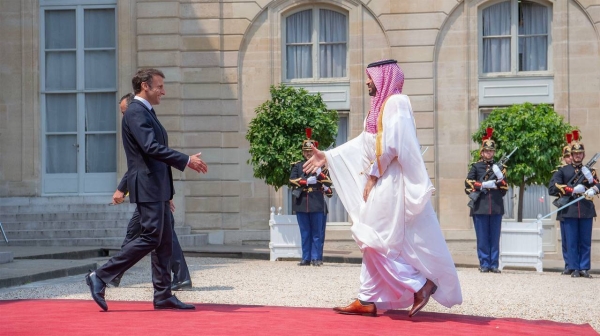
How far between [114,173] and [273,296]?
1318 cm

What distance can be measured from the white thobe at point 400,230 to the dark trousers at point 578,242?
7802 millimetres

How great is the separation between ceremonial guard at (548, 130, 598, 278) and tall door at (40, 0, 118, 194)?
10.7 meters

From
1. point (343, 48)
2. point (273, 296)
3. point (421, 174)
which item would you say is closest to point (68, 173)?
point (343, 48)

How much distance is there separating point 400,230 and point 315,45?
48.8 ft

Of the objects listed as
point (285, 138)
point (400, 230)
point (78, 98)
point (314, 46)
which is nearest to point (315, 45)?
point (314, 46)

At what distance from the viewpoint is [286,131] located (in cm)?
2012

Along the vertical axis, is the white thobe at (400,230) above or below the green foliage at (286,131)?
below

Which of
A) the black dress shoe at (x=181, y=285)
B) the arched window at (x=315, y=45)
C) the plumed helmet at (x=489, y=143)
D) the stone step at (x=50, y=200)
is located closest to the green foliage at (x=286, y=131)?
the plumed helmet at (x=489, y=143)

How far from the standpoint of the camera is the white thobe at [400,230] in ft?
30.9

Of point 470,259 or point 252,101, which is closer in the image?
point 470,259

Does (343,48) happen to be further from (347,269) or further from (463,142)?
(347,269)

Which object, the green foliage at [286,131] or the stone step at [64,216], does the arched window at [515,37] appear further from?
the stone step at [64,216]

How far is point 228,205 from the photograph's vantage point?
2397 cm

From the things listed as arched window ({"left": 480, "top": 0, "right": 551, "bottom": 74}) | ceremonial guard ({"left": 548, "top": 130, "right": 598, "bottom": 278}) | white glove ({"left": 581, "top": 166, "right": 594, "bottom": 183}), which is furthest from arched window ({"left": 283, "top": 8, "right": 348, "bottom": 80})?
white glove ({"left": 581, "top": 166, "right": 594, "bottom": 183})
